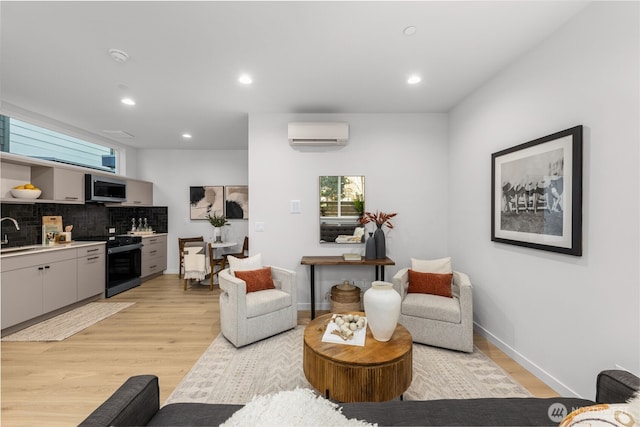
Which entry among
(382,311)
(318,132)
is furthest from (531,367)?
(318,132)

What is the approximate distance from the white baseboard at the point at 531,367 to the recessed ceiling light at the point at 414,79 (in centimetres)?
266

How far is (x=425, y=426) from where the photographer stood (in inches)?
Result: 41.1

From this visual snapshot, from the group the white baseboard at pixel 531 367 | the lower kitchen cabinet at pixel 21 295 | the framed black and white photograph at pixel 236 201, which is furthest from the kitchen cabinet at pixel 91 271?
the white baseboard at pixel 531 367

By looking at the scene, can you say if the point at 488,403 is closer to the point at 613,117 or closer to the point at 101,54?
the point at 613,117

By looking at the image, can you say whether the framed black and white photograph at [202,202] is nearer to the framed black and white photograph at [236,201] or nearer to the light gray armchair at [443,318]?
the framed black and white photograph at [236,201]

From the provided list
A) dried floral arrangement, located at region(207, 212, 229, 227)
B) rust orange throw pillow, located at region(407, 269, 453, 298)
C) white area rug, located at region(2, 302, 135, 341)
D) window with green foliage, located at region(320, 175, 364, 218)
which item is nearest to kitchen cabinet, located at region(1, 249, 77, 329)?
white area rug, located at region(2, 302, 135, 341)

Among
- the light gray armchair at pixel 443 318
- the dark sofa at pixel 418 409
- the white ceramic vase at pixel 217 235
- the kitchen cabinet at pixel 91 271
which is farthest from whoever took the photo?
the white ceramic vase at pixel 217 235

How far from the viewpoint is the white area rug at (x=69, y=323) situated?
2836 millimetres

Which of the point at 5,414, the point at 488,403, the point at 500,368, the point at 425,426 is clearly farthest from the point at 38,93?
the point at 500,368

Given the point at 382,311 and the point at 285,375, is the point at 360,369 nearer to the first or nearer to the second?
the point at 382,311

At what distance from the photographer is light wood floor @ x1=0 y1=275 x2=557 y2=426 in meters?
1.86

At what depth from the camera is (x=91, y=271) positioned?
3.87 m

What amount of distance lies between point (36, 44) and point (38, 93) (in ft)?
4.13

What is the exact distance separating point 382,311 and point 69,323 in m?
3.72
